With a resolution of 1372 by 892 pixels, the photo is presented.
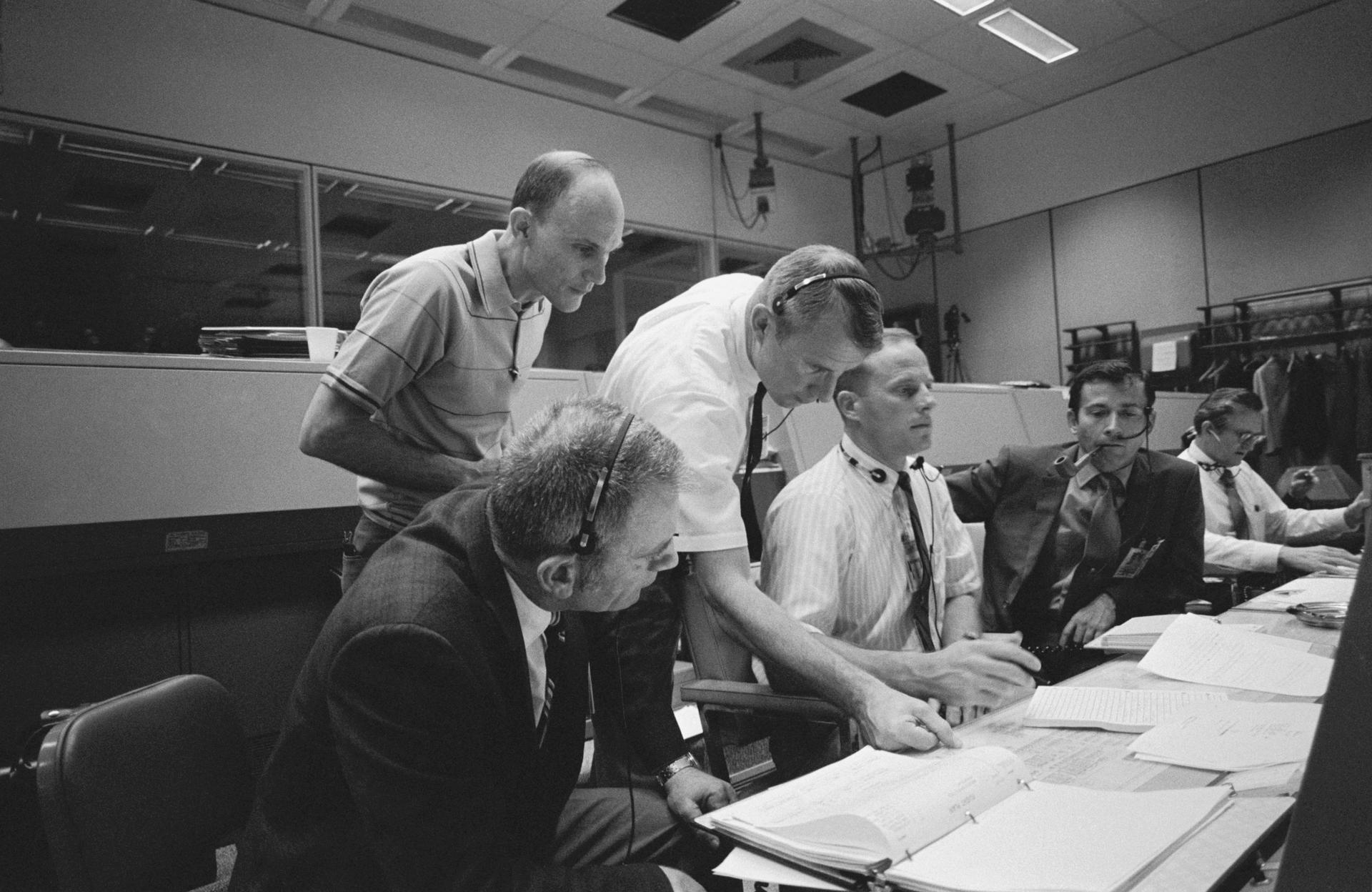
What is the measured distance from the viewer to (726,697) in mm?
1353

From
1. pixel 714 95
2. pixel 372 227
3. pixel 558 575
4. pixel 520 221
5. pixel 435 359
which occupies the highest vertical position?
pixel 714 95

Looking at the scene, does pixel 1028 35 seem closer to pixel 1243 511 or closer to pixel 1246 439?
pixel 1246 439

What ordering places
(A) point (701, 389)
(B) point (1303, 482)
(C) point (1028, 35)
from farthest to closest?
1. (C) point (1028, 35)
2. (B) point (1303, 482)
3. (A) point (701, 389)

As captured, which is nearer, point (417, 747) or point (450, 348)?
point (417, 747)

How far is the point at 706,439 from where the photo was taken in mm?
1373

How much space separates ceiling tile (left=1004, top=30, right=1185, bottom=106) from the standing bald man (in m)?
5.26

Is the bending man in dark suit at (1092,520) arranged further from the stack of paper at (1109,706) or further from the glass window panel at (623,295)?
the glass window panel at (623,295)

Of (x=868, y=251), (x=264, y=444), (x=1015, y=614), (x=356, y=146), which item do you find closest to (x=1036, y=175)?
(x=868, y=251)

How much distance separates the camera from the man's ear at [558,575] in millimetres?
908

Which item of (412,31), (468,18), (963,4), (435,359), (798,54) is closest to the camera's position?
(435,359)

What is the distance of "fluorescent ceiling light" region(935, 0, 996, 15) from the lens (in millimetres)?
A: 4777

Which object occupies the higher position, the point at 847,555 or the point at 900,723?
the point at 847,555

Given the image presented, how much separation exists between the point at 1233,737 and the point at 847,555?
71 centimetres

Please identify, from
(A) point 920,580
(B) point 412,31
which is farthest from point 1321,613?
(B) point 412,31
